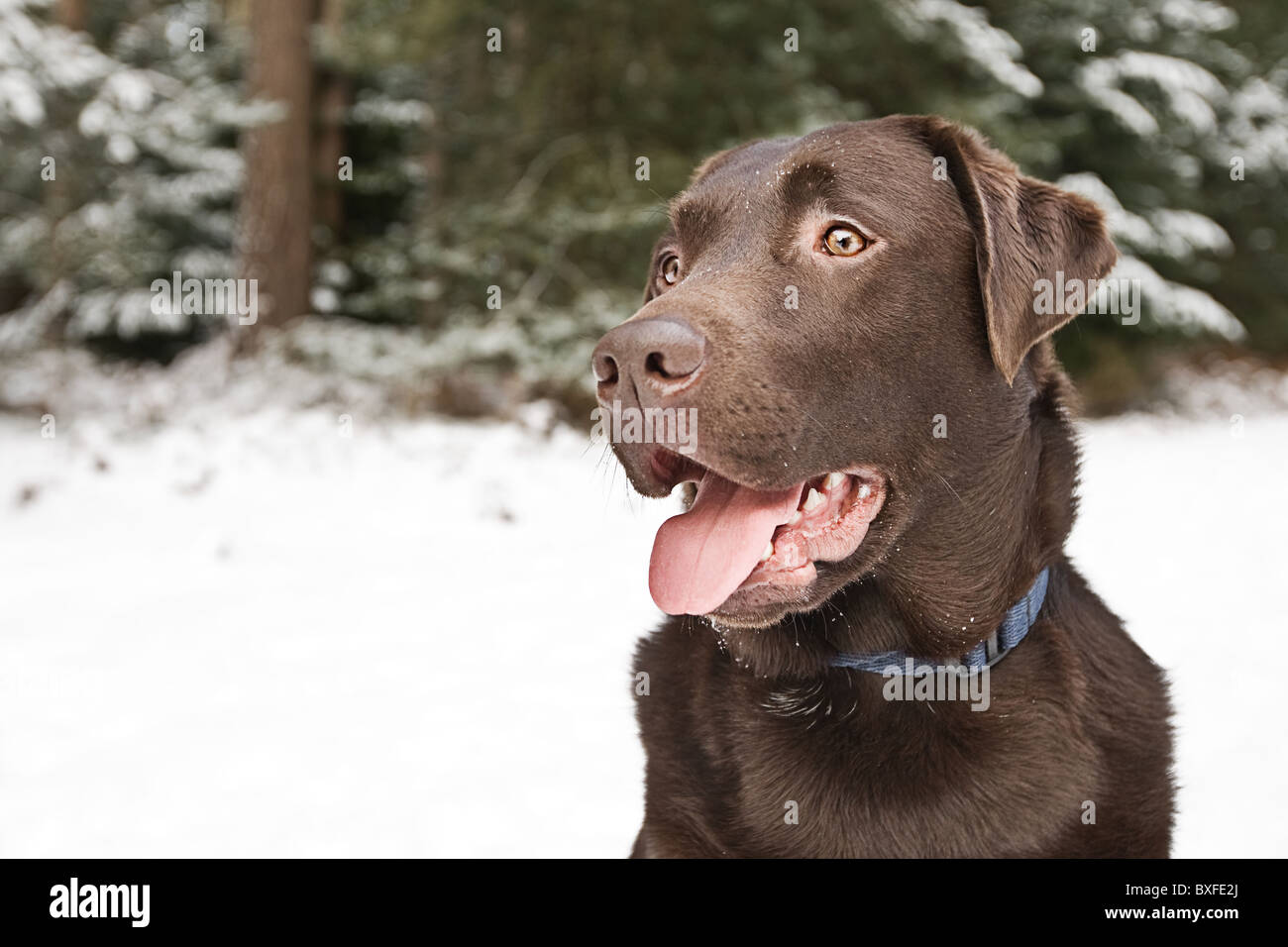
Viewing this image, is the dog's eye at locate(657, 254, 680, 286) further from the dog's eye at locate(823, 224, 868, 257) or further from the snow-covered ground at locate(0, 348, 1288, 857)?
the snow-covered ground at locate(0, 348, 1288, 857)

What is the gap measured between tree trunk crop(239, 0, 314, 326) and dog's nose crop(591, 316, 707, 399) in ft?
30.4

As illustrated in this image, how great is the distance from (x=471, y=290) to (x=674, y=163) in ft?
7.58

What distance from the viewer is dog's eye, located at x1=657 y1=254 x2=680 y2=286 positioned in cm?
281

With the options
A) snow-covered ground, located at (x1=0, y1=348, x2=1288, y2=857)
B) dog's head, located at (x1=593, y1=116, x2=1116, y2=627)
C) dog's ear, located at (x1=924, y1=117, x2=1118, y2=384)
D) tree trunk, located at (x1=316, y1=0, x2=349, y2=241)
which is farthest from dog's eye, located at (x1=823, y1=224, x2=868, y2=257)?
tree trunk, located at (x1=316, y1=0, x2=349, y2=241)

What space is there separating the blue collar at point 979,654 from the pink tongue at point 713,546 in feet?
1.26

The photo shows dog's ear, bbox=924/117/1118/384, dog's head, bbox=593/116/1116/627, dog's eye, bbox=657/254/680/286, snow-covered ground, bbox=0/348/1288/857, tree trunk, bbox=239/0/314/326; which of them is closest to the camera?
dog's head, bbox=593/116/1116/627

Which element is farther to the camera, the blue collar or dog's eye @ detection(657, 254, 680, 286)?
dog's eye @ detection(657, 254, 680, 286)

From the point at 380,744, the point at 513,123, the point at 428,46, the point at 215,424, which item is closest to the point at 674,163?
the point at 513,123

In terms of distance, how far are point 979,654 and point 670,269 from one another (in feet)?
4.10

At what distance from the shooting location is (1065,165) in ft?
41.6

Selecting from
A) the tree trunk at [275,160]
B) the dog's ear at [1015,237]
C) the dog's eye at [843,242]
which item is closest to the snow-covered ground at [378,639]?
the dog's eye at [843,242]

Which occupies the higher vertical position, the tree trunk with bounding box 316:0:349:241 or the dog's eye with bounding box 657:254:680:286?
the tree trunk with bounding box 316:0:349:241

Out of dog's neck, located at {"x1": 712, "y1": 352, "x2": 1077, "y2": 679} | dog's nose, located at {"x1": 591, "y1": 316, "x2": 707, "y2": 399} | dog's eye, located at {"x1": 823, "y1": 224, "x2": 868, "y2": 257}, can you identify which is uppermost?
dog's eye, located at {"x1": 823, "y1": 224, "x2": 868, "y2": 257}

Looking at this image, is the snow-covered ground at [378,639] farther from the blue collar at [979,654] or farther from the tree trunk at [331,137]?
the tree trunk at [331,137]
